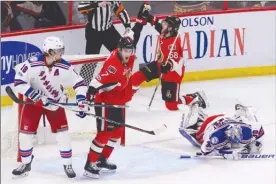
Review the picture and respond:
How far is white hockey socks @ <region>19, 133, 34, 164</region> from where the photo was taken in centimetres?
586

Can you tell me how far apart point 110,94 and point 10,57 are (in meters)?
1.79

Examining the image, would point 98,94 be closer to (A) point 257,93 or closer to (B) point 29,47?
(B) point 29,47

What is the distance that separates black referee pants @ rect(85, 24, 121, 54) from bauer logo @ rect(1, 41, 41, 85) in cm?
66

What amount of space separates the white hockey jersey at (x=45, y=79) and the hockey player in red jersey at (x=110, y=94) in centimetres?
14

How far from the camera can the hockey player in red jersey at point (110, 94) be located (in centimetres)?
587

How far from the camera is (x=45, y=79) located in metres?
5.73

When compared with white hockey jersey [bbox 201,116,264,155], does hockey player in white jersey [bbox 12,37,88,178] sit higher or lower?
higher

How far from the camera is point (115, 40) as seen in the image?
8.06 metres

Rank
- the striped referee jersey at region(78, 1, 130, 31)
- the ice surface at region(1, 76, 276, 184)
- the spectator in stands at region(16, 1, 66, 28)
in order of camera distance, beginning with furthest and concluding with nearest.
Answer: the striped referee jersey at region(78, 1, 130, 31) < the spectator in stands at region(16, 1, 66, 28) < the ice surface at region(1, 76, 276, 184)

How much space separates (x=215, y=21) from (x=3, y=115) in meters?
2.46

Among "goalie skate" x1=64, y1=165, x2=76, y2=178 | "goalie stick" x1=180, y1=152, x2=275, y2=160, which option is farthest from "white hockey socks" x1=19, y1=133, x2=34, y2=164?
"goalie stick" x1=180, y1=152, x2=275, y2=160

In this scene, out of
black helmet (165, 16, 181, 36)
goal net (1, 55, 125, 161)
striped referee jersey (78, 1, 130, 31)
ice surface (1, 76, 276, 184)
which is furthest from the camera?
striped referee jersey (78, 1, 130, 31)

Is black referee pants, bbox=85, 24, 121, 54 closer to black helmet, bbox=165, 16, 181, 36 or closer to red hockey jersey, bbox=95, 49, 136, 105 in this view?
black helmet, bbox=165, 16, 181, 36

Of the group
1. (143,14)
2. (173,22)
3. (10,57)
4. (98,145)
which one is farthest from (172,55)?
(98,145)
